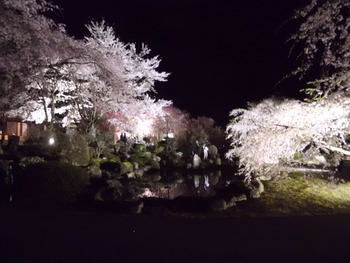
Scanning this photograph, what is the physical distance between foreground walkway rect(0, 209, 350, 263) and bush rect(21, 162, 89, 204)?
1138mm

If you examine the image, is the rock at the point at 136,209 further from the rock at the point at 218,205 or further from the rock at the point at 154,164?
the rock at the point at 154,164

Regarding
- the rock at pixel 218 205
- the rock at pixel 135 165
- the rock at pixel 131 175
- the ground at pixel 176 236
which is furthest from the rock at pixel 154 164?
the rock at pixel 218 205

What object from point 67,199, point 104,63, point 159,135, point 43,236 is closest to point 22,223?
point 43,236

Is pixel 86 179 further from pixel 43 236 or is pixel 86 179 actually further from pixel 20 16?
pixel 20 16

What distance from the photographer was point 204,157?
2411cm

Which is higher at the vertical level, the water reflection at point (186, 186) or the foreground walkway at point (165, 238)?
the water reflection at point (186, 186)

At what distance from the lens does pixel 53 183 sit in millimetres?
9602

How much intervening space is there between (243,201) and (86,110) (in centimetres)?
1565

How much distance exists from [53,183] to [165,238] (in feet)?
14.0

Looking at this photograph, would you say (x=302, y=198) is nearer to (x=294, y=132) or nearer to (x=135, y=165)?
(x=294, y=132)

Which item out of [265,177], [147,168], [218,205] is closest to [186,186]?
[265,177]

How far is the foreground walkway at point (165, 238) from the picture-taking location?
5562mm

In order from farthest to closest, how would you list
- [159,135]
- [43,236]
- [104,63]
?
[159,135]
[104,63]
[43,236]

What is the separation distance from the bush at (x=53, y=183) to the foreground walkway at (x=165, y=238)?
114 centimetres
